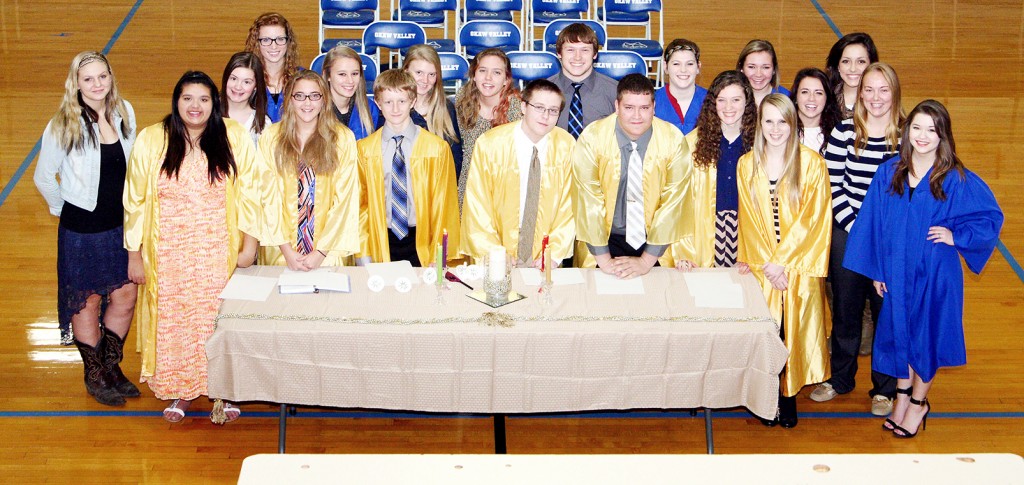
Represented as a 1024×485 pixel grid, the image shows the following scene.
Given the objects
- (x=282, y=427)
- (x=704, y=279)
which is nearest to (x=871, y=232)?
(x=704, y=279)

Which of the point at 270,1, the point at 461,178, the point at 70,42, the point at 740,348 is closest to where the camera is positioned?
the point at 740,348

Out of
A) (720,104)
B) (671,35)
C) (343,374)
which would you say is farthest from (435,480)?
(671,35)

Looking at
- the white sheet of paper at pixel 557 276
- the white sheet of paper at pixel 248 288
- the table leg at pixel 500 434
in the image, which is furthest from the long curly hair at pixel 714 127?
the white sheet of paper at pixel 248 288

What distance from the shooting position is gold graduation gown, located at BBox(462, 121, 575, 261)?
228 inches

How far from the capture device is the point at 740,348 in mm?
5141

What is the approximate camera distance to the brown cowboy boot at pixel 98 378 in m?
5.96

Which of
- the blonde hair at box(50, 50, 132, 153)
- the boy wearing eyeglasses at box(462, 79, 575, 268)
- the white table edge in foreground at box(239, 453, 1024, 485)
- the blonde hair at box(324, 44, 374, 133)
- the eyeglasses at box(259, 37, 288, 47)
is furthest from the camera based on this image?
the eyeglasses at box(259, 37, 288, 47)

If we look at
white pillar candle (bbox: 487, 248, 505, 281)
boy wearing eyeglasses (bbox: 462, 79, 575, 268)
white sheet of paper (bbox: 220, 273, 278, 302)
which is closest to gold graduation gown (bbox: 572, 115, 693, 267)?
boy wearing eyeglasses (bbox: 462, 79, 575, 268)

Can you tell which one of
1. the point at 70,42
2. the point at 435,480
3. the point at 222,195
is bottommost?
the point at 435,480

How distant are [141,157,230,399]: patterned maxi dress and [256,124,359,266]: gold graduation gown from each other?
0.78 ft

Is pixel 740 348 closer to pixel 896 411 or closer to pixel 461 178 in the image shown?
pixel 896 411

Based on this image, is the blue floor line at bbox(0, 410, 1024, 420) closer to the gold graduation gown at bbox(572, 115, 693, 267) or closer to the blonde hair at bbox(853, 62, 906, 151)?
the gold graduation gown at bbox(572, 115, 693, 267)

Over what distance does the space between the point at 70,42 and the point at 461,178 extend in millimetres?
6840

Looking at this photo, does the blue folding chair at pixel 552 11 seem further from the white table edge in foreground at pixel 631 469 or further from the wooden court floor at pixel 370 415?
the white table edge in foreground at pixel 631 469
